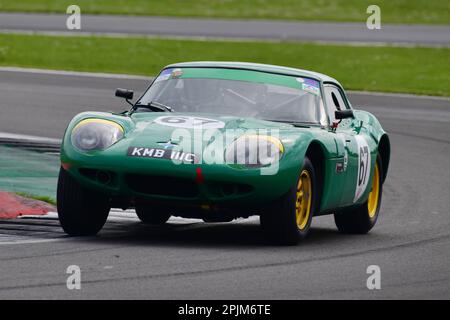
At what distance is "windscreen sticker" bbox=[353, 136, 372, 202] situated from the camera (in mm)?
9867

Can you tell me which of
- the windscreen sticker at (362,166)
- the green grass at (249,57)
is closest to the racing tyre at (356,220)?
the windscreen sticker at (362,166)

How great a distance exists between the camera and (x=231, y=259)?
7.86 meters

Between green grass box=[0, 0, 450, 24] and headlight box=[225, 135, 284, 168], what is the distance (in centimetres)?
2776

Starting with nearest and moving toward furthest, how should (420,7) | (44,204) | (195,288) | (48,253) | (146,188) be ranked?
(195,288) → (48,253) → (146,188) → (44,204) → (420,7)

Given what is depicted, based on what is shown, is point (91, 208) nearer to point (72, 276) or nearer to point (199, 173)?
point (199, 173)

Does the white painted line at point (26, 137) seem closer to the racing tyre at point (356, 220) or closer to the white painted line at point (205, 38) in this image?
the racing tyre at point (356, 220)

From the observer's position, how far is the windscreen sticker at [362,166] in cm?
987

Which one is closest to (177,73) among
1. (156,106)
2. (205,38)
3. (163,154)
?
(156,106)

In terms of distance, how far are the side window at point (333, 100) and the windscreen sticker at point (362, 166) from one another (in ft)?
1.00

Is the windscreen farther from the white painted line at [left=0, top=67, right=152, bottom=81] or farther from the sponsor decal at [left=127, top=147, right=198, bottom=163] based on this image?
the white painted line at [left=0, top=67, right=152, bottom=81]

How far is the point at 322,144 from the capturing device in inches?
351

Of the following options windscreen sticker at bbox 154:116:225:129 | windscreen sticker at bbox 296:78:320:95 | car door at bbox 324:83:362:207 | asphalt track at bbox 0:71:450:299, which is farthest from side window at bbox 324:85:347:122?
windscreen sticker at bbox 154:116:225:129
